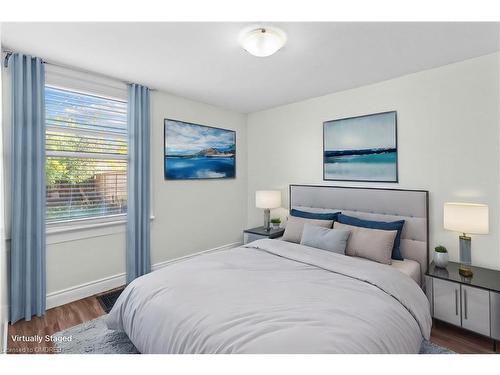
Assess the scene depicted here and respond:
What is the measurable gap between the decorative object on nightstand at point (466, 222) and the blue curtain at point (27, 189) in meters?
3.66

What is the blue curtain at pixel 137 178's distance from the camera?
3.07 metres

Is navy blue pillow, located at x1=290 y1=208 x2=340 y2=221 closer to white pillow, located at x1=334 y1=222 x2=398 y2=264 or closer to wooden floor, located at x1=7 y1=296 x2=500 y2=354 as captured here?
white pillow, located at x1=334 y1=222 x2=398 y2=264

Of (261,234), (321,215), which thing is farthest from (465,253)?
(261,234)

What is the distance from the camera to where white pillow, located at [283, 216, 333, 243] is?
2.95 metres

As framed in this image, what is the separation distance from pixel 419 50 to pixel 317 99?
1.42m

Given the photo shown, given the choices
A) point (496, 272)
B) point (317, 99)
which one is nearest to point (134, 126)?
point (317, 99)

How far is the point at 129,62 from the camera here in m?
2.46

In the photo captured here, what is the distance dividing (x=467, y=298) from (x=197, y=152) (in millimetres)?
3314

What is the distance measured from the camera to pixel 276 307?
1550 mm

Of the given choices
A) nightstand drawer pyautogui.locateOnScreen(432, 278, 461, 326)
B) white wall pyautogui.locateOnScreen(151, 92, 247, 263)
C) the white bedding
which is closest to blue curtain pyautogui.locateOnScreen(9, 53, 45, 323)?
white wall pyautogui.locateOnScreen(151, 92, 247, 263)

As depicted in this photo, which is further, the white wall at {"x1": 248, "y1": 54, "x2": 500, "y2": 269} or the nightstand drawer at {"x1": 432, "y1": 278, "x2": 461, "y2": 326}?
the white wall at {"x1": 248, "y1": 54, "x2": 500, "y2": 269}

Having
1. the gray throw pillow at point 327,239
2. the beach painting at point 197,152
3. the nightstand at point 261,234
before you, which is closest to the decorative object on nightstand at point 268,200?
the nightstand at point 261,234

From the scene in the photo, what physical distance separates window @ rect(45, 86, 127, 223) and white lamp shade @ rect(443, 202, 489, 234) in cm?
337
